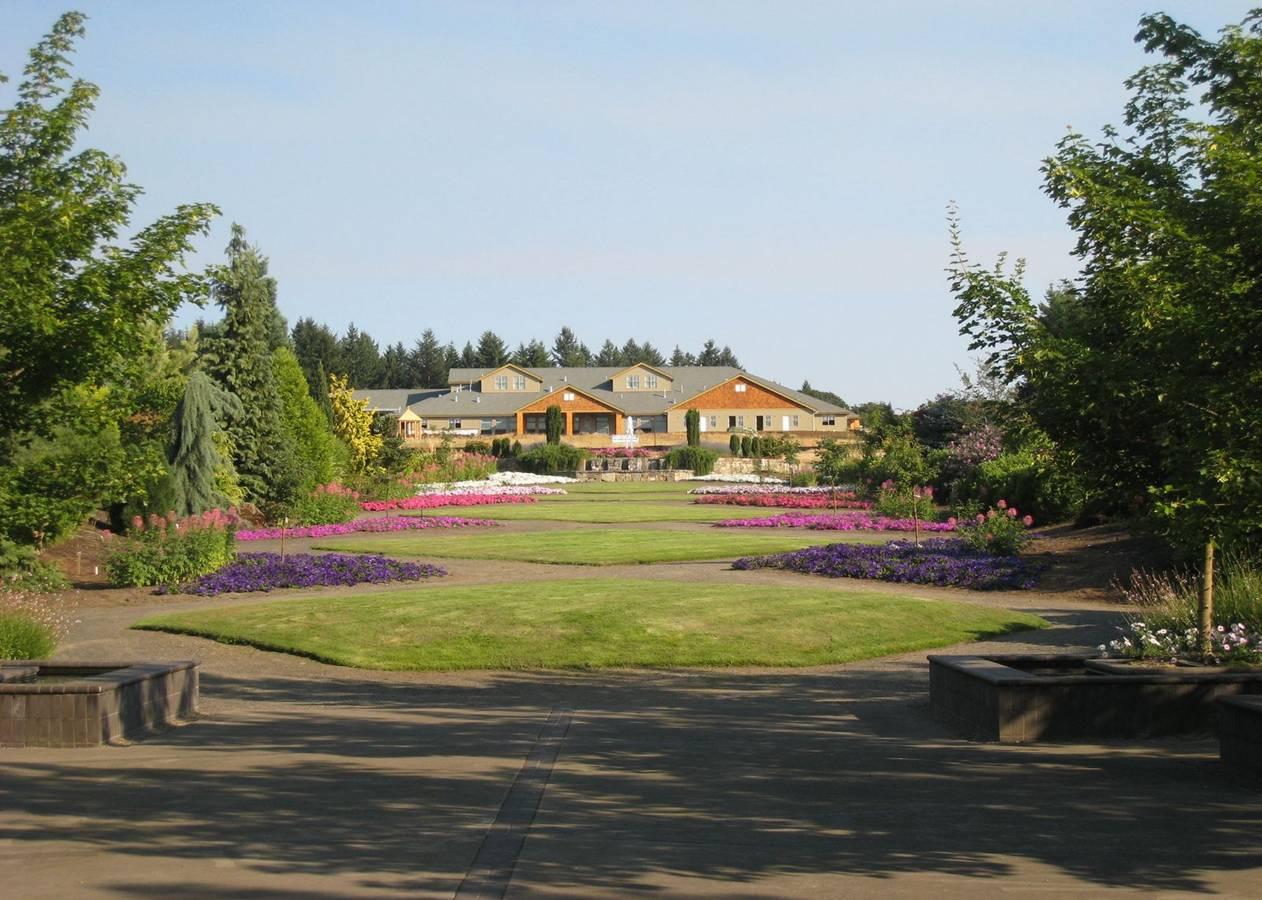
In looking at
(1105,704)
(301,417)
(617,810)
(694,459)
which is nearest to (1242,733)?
(1105,704)

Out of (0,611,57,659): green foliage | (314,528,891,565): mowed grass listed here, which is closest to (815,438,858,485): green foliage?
(314,528,891,565): mowed grass

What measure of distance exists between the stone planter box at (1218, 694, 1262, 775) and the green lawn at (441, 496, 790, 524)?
30343mm

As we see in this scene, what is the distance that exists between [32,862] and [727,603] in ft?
42.4

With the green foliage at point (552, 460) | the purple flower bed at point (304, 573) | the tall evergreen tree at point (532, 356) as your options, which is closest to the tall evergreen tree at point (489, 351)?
the tall evergreen tree at point (532, 356)

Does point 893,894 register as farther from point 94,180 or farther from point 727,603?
point 727,603

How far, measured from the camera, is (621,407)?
3826 inches

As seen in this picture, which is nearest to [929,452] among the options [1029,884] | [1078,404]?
[1078,404]

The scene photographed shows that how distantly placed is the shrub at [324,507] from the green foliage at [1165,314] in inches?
1116

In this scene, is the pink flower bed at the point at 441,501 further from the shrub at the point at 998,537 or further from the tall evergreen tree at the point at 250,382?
the shrub at the point at 998,537

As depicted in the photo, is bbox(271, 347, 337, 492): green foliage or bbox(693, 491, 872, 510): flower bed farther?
bbox(693, 491, 872, 510): flower bed

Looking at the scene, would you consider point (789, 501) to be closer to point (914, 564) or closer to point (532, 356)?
point (914, 564)

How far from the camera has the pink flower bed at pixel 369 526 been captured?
3397cm

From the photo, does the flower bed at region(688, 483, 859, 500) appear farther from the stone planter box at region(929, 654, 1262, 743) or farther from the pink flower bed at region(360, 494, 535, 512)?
the stone planter box at region(929, 654, 1262, 743)

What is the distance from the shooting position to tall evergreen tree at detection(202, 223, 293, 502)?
3847cm
